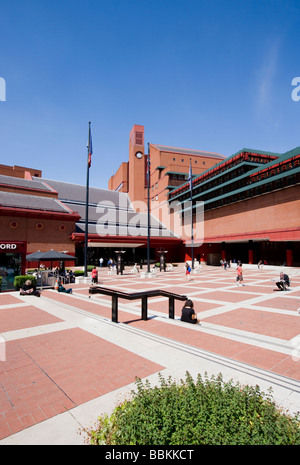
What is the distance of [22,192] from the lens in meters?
41.8

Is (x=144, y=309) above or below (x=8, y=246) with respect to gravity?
below

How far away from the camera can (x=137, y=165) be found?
73625mm

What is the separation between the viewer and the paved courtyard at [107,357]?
375 cm

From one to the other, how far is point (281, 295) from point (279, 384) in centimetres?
1130

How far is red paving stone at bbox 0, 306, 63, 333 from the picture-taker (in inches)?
328

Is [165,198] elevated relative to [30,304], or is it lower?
elevated

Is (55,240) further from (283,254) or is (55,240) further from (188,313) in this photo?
(283,254)

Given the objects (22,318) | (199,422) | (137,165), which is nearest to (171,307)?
(22,318)

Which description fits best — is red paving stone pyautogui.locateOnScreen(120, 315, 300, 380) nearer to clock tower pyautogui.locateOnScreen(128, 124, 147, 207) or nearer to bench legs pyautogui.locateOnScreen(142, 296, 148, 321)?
bench legs pyautogui.locateOnScreen(142, 296, 148, 321)

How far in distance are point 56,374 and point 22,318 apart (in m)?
5.33

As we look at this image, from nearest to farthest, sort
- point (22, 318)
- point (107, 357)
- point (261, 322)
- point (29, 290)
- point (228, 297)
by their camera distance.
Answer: point (107, 357), point (261, 322), point (22, 318), point (228, 297), point (29, 290)

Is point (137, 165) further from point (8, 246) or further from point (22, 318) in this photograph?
point (22, 318)

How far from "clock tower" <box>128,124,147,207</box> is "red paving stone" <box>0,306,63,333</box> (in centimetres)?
6039
